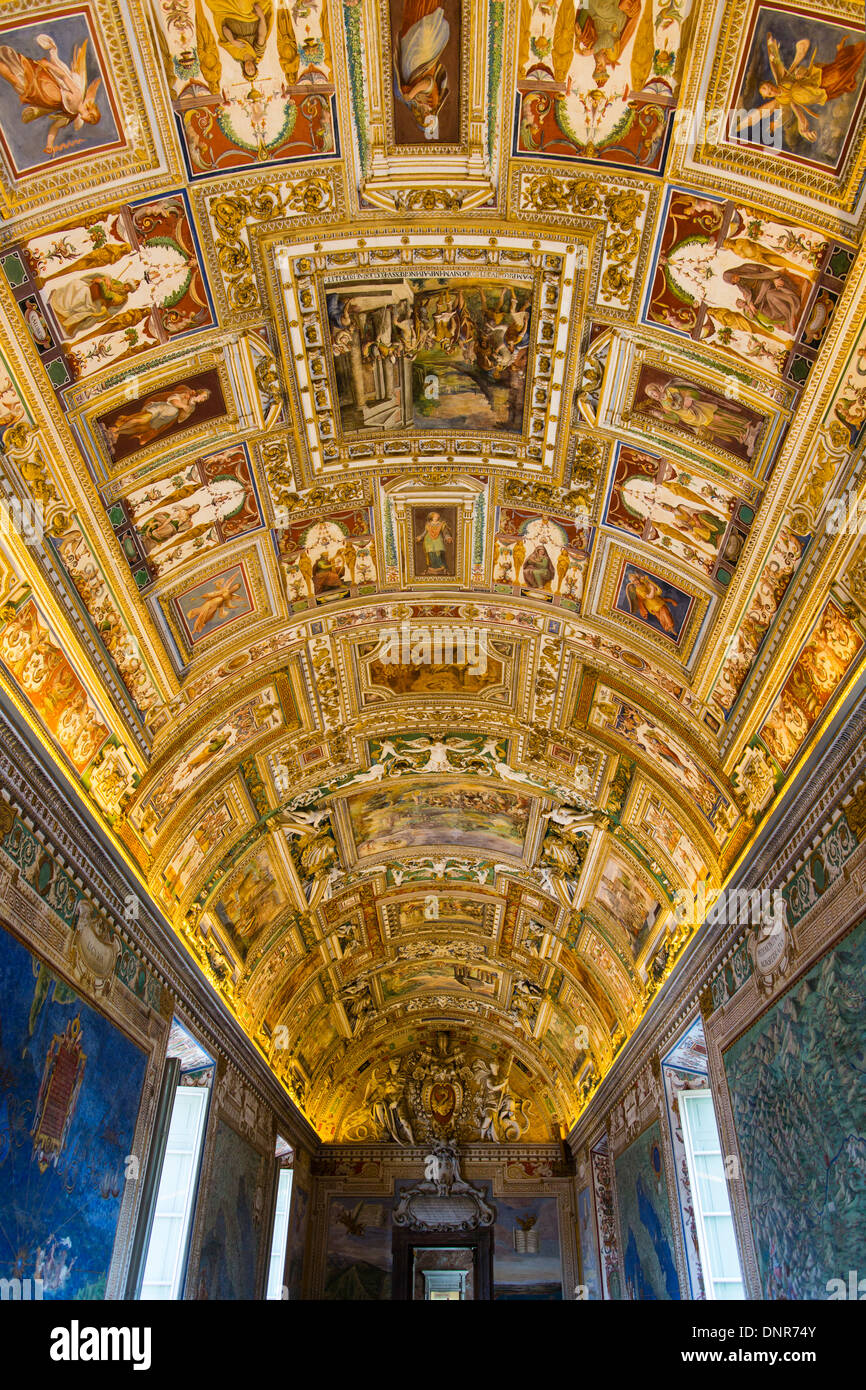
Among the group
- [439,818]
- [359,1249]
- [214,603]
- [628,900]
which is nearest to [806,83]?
[214,603]

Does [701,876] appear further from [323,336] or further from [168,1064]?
[323,336]

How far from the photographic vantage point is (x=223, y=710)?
14031 millimetres

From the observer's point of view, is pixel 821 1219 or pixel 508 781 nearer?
pixel 821 1219

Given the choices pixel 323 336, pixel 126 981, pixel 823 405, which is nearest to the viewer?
pixel 823 405

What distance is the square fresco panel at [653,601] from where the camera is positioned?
12484 mm

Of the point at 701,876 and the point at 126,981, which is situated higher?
the point at 701,876

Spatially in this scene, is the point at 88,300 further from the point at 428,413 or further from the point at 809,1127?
the point at 809,1127

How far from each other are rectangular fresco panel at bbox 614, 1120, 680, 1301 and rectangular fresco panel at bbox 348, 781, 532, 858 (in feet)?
20.3

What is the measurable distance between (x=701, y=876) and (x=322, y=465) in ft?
27.6

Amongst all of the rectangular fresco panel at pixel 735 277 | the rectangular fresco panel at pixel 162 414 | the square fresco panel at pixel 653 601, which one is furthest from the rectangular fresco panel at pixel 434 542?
the rectangular fresco panel at pixel 735 277

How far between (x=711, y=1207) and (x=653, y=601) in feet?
32.4

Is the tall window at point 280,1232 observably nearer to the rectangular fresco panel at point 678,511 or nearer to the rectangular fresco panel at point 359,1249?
the rectangular fresco panel at point 359,1249
